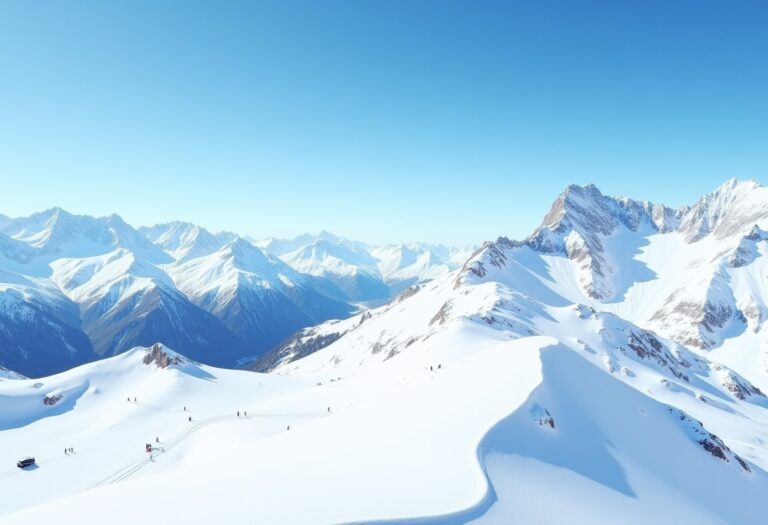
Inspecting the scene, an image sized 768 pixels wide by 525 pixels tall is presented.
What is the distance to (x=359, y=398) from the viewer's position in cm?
6306

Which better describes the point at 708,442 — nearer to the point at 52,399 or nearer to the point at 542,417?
the point at 542,417

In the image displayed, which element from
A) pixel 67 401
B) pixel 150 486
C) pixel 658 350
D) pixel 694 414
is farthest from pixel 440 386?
pixel 658 350

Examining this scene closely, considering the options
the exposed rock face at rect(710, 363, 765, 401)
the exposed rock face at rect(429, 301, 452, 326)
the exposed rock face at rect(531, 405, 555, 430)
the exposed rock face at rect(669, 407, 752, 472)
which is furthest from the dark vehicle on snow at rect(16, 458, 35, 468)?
the exposed rock face at rect(710, 363, 765, 401)

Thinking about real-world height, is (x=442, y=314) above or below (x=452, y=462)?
below

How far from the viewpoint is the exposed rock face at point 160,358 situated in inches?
3642

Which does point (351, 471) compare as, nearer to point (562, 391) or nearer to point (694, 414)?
point (562, 391)

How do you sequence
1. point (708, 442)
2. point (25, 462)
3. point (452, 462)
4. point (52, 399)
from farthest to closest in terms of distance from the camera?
point (52, 399)
point (25, 462)
point (708, 442)
point (452, 462)

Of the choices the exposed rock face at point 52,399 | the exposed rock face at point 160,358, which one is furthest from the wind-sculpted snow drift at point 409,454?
the exposed rock face at point 160,358

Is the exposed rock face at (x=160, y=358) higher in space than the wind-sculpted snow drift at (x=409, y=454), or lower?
lower

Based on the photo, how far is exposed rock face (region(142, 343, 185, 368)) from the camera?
9250 centimetres

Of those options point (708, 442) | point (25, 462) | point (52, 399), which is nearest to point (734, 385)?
point (708, 442)

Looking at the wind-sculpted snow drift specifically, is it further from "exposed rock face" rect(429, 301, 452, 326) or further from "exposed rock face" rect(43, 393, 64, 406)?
"exposed rock face" rect(429, 301, 452, 326)

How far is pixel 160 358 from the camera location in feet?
308

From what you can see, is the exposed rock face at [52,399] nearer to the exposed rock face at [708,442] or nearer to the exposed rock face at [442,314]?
the exposed rock face at [708,442]
